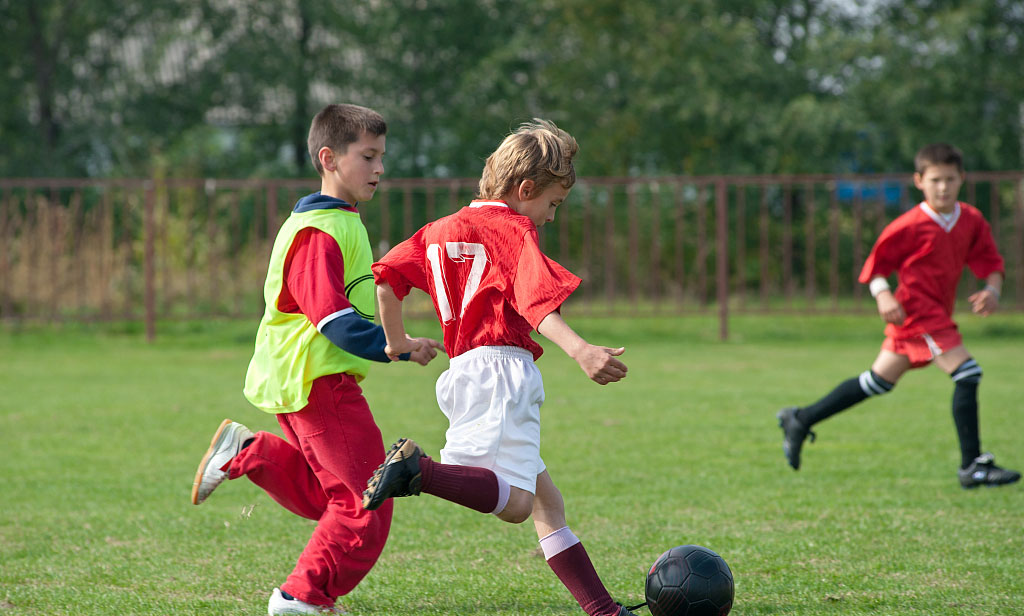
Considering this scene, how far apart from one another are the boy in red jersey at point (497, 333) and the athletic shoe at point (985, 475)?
9.74ft

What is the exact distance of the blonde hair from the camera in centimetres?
318

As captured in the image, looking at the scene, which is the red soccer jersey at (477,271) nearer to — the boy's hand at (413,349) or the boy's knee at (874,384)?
the boy's hand at (413,349)

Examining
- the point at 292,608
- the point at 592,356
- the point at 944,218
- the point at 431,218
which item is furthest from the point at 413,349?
the point at 431,218

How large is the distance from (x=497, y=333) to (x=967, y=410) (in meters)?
3.43

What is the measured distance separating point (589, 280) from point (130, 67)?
1424 cm

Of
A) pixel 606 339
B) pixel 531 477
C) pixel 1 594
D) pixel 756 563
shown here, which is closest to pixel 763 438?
pixel 756 563

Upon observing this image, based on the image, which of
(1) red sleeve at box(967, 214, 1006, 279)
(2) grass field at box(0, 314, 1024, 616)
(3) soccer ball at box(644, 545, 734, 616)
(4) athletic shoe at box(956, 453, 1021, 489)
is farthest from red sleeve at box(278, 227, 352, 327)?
(1) red sleeve at box(967, 214, 1006, 279)

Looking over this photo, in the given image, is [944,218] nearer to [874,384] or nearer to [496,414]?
[874,384]

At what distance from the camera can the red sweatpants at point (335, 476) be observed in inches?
133

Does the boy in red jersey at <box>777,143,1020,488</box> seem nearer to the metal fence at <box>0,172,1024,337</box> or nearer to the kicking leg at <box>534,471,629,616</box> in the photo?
the kicking leg at <box>534,471,629,616</box>

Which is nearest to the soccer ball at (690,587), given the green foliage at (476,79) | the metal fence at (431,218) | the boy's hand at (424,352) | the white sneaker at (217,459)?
the boy's hand at (424,352)

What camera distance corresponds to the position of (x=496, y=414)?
3057 millimetres

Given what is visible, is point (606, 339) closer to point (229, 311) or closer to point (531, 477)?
point (229, 311)

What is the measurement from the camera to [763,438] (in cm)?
710
